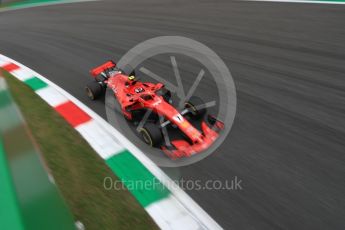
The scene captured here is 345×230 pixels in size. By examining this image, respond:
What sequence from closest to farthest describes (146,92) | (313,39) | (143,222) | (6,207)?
(6,207) → (143,222) → (146,92) → (313,39)

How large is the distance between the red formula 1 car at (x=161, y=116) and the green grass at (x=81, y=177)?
691mm

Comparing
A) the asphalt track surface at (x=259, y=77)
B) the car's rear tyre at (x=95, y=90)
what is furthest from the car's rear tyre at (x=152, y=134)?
the car's rear tyre at (x=95, y=90)

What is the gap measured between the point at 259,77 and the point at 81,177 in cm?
318

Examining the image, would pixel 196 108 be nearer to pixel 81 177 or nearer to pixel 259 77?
pixel 259 77

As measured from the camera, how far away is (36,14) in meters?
11.8

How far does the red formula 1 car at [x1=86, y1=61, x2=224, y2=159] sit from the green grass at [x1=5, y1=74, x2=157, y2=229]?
0.69 metres

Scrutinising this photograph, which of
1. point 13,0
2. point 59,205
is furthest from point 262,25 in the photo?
point 13,0

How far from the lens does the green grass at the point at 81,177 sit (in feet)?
9.93

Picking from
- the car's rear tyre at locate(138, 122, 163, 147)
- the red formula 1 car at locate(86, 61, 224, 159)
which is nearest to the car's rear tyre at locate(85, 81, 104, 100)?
the red formula 1 car at locate(86, 61, 224, 159)

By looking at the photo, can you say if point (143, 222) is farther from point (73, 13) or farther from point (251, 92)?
point (73, 13)

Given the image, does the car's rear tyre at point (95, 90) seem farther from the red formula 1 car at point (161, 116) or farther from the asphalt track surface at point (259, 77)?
the asphalt track surface at point (259, 77)

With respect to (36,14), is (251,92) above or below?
below

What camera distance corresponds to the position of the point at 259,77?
5.36m

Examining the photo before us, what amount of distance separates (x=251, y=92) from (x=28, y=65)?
4.77 metres
